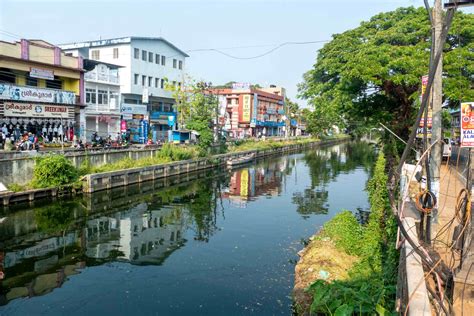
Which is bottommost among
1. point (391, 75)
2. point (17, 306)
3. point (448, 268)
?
point (17, 306)

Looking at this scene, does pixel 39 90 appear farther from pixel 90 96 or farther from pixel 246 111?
pixel 246 111

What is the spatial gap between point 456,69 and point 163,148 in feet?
82.1

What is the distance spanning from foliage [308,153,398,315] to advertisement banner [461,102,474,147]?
303 cm

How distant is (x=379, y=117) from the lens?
2341 cm

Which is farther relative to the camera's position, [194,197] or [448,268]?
[194,197]

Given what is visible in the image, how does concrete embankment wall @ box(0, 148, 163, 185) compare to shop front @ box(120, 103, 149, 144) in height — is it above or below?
below

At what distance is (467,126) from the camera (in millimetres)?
10562

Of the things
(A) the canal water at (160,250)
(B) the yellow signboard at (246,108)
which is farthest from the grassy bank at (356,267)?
(B) the yellow signboard at (246,108)

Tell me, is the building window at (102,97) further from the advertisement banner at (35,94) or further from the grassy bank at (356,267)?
the grassy bank at (356,267)

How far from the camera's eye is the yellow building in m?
30.8

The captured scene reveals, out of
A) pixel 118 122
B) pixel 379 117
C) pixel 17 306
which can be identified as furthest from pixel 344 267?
pixel 118 122

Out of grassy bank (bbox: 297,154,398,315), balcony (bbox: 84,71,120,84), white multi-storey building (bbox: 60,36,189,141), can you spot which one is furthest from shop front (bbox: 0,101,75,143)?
grassy bank (bbox: 297,154,398,315)

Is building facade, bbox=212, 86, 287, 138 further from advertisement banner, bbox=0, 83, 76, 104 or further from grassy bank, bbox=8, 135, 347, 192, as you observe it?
advertisement banner, bbox=0, 83, 76, 104

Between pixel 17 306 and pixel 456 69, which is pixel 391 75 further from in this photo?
pixel 17 306
